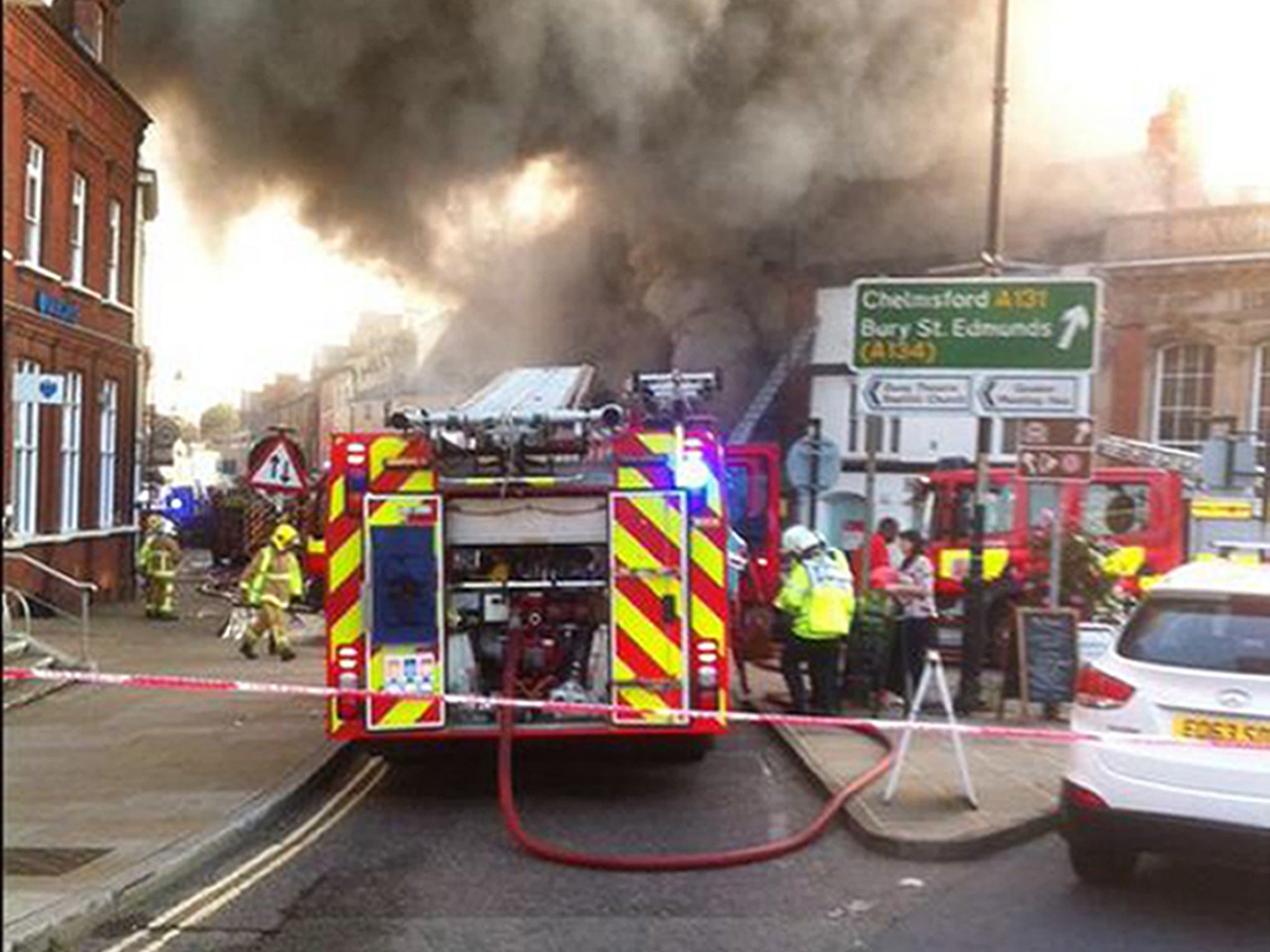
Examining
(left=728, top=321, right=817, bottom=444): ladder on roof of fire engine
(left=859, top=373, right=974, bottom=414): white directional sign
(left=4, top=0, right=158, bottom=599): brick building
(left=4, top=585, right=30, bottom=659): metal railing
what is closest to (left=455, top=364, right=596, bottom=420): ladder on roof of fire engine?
(left=859, top=373, right=974, bottom=414): white directional sign

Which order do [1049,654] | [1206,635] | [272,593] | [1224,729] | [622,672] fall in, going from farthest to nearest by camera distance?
1. [272,593]
2. [1049,654]
3. [622,672]
4. [1206,635]
5. [1224,729]

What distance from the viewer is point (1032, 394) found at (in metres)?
8.85

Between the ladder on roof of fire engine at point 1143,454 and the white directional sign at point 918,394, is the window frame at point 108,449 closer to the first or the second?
the white directional sign at point 918,394

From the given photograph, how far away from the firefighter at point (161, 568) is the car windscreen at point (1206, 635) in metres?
13.6

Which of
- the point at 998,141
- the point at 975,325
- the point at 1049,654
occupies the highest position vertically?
the point at 998,141

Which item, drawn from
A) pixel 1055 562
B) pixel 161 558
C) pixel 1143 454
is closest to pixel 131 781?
pixel 1055 562

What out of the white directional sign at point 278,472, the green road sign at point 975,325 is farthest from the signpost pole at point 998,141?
the white directional sign at point 278,472

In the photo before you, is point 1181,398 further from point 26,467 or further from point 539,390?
point 26,467

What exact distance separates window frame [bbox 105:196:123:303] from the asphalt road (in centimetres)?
1449

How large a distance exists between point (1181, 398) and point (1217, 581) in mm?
20025

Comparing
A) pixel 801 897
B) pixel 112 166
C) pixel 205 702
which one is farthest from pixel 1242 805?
pixel 112 166

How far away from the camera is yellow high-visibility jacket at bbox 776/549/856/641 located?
332 inches

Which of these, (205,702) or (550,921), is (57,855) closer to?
(550,921)

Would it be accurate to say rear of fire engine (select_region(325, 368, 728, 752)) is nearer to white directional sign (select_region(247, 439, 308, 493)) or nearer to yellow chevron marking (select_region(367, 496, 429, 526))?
yellow chevron marking (select_region(367, 496, 429, 526))
